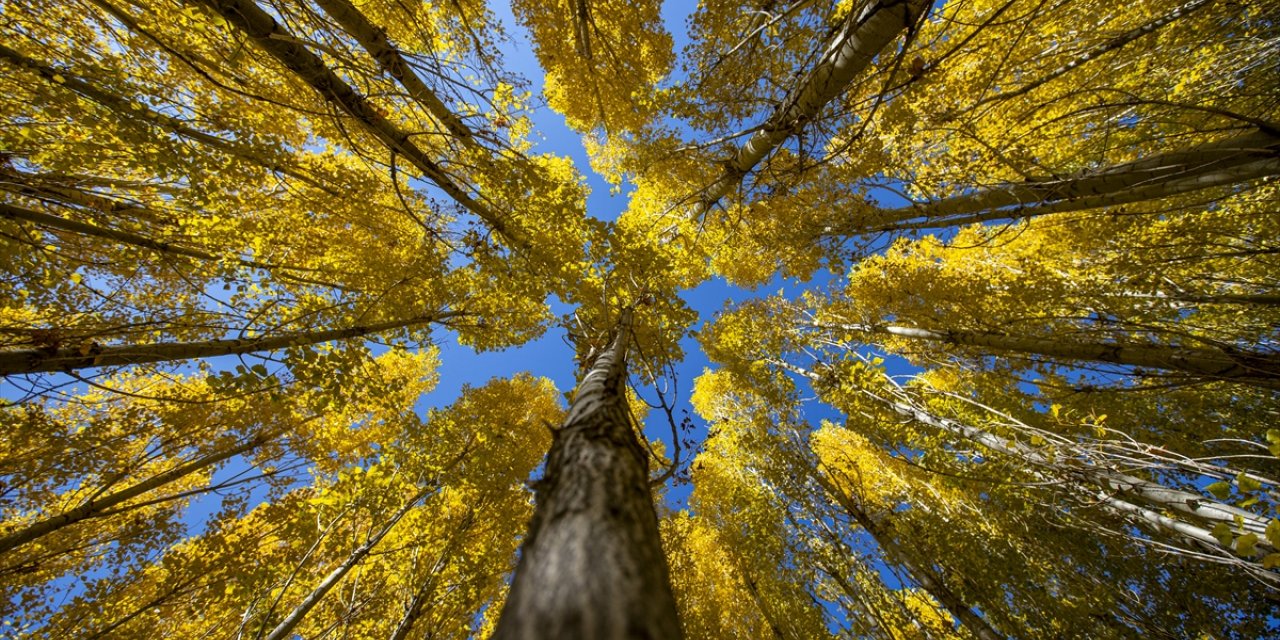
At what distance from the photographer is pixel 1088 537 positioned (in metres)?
7.57

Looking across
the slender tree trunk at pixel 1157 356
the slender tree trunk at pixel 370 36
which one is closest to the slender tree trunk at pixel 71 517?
the slender tree trunk at pixel 370 36

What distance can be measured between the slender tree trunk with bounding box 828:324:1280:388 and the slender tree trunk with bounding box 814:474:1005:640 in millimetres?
2798

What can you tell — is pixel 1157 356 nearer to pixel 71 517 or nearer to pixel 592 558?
pixel 592 558

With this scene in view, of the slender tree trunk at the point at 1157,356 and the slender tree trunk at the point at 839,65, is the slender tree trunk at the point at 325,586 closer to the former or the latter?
the slender tree trunk at the point at 839,65

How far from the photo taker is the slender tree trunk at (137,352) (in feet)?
8.30

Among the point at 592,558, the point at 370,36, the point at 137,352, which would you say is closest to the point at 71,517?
the point at 137,352

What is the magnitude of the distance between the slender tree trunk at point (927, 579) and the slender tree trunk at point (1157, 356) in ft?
9.18

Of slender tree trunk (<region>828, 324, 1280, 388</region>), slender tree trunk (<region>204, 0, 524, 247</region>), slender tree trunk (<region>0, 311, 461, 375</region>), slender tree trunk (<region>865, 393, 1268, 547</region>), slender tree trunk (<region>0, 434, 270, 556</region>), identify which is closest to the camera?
slender tree trunk (<region>204, 0, 524, 247</region>)

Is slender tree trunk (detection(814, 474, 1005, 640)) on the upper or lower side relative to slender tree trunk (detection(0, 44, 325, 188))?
lower

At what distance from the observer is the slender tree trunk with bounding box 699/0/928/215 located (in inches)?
91.1

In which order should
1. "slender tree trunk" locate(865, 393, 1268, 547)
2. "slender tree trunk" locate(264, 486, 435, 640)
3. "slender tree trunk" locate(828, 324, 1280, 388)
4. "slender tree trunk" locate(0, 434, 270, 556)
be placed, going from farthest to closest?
"slender tree trunk" locate(264, 486, 435, 640), "slender tree trunk" locate(0, 434, 270, 556), "slender tree trunk" locate(865, 393, 1268, 547), "slender tree trunk" locate(828, 324, 1280, 388)

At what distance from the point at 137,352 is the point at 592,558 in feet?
14.0

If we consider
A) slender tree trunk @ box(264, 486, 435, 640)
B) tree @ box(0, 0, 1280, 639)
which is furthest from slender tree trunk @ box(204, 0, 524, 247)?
slender tree trunk @ box(264, 486, 435, 640)

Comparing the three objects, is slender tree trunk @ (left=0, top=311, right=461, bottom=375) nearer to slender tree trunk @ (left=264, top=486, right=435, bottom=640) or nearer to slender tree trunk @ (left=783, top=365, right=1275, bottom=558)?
slender tree trunk @ (left=264, top=486, right=435, bottom=640)
